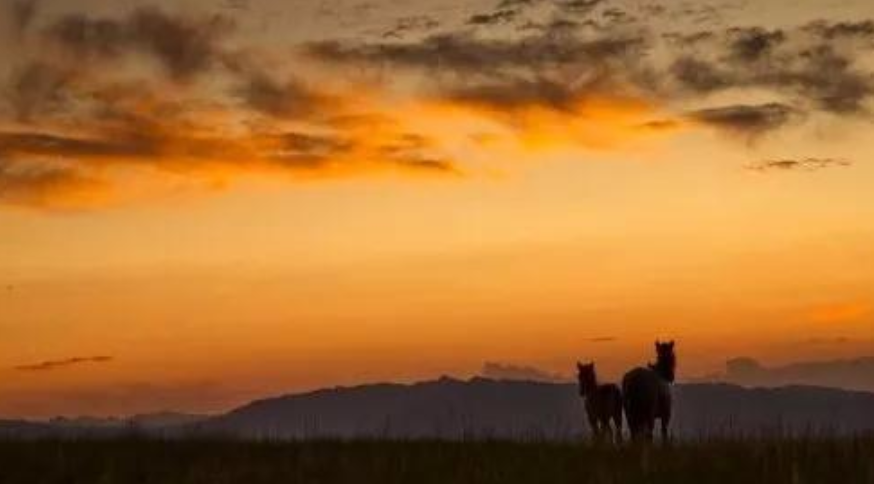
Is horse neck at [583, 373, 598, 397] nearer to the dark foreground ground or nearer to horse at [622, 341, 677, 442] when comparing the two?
horse at [622, 341, 677, 442]

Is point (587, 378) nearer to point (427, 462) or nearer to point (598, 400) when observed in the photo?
point (598, 400)

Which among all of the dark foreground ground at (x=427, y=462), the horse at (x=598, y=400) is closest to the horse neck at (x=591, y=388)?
the horse at (x=598, y=400)

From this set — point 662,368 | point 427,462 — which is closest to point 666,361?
point 662,368

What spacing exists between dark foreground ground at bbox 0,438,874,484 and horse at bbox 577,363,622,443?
12402mm

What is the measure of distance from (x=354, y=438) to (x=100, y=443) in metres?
4.22

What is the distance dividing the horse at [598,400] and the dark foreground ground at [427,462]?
12402 mm

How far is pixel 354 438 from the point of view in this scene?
24812mm

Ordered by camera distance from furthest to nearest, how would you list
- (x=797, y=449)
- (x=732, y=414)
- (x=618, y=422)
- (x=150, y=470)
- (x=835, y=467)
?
(x=618, y=422) < (x=732, y=414) < (x=150, y=470) < (x=797, y=449) < (x=835, y=467)

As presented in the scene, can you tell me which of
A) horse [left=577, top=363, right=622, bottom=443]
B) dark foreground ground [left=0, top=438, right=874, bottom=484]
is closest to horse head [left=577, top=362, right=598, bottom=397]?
horse [left=577, top=363, right=622, bottom=443]

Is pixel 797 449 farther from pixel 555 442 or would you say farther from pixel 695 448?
pixel 555 442

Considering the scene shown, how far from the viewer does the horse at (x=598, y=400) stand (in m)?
35.2

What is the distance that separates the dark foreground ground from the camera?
57.8 ft

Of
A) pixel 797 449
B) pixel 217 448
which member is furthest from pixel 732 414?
pixel 217 448

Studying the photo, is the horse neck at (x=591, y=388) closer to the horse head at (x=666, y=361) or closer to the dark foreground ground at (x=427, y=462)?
the horse head at (x=666, y=361)
